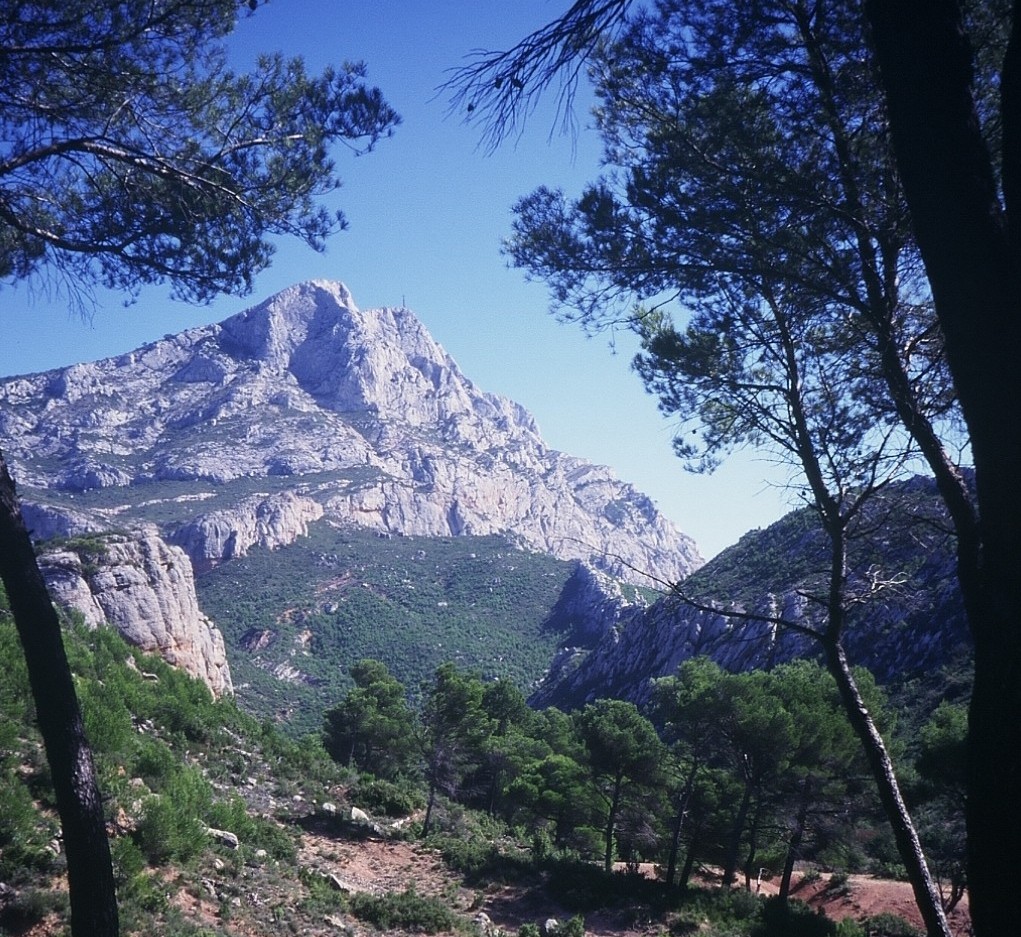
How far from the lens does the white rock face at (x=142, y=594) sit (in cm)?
2278

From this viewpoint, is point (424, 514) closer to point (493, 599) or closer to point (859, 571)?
point (493, 599)

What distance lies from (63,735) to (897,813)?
5.00 metres

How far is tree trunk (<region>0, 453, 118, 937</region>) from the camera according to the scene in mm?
3053

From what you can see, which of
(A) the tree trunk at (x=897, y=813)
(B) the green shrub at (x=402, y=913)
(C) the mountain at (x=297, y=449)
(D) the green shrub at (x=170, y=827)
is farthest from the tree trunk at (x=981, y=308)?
(C) the mountain at (x=297, y=449)

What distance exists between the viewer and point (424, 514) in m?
128

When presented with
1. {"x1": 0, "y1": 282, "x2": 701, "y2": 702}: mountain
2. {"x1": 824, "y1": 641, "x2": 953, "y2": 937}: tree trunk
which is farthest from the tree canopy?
{"x1": 0, "y1": 282, "x2": 701, "y2": 702}: mountain

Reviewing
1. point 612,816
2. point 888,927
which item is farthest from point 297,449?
point 888,927

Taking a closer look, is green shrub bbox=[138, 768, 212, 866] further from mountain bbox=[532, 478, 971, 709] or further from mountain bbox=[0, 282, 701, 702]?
mountain bbox=[0, 282, 701, 702]

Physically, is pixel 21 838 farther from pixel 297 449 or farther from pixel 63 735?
pixel 297 449

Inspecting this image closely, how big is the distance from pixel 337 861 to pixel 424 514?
4680 inches

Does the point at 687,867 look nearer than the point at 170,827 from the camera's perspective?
No

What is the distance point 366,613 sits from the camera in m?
77.8

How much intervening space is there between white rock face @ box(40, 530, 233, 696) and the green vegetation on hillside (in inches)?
782

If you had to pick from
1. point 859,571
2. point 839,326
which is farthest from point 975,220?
point 859,571
